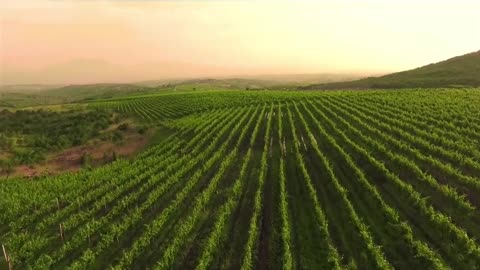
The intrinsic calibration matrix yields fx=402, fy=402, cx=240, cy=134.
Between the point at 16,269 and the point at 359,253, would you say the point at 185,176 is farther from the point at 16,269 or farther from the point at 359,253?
the point at 359,253

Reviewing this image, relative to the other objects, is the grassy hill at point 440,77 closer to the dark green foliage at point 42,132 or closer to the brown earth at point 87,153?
the brown earth at point 87,153

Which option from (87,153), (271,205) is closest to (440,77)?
(87,153)

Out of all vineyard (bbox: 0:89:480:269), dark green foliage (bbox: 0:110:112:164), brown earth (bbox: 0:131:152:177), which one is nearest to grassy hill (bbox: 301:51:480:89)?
vineyard (bbox: 0:89:480:269)

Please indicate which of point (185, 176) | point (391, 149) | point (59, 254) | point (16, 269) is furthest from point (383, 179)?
point (16, 269)

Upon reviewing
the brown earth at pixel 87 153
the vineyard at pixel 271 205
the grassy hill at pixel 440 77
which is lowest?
the brown earth at pixel 87 153

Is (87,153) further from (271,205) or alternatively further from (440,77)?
(440,77)

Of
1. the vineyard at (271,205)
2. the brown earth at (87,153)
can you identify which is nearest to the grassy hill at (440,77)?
the vineyard at (271,205)

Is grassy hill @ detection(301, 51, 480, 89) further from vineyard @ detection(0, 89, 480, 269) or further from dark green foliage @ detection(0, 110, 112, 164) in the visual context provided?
dark green foliage @ detection(0, 110, 112, 164)
